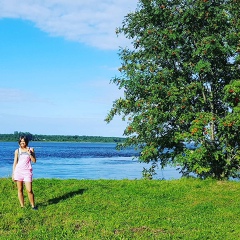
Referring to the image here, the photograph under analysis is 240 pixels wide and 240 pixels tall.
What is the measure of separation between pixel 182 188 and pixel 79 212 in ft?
15.7

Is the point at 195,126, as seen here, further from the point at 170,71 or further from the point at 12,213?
the point at 12,213

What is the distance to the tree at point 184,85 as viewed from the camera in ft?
51.4

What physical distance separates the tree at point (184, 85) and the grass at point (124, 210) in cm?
153

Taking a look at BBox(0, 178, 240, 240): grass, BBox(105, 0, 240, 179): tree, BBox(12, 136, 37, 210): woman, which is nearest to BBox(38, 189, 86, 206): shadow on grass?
BBox(0, 178, 240, 240): grass

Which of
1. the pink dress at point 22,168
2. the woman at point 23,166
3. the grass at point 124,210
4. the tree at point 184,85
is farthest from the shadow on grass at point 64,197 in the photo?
the tree at point 184,85

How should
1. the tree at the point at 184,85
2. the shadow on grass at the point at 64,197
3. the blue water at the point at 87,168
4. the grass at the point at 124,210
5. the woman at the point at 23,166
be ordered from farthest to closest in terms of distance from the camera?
the blue water at the point at 87,168
the tree at the point at 184,85
the shadow on grass at the point at 64,197
the woman at the point at 23,166
the grass at the point at 124,210

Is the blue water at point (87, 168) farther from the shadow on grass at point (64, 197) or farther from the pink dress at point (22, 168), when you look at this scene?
the pink dress at point (22, 168)

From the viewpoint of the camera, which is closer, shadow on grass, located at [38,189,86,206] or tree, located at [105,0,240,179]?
shadow on grass, located at [38,189,86,206]

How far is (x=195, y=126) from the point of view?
1509 centimetres

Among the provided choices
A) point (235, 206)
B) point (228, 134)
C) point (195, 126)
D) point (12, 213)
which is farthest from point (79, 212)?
point (228, 134)

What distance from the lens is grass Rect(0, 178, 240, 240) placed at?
9508 mm

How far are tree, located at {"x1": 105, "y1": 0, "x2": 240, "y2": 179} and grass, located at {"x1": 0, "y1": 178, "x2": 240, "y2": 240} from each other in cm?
153

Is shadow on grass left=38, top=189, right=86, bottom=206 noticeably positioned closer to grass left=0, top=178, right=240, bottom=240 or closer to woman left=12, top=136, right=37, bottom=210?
grass left=0, top=178, right=240, bottom=240

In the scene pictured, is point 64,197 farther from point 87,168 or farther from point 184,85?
point 87,168
